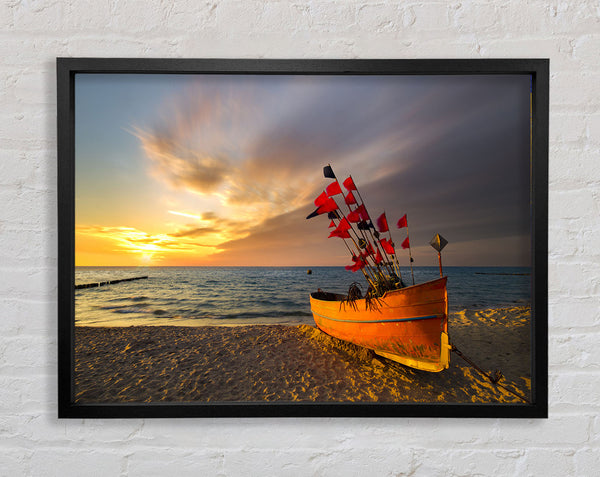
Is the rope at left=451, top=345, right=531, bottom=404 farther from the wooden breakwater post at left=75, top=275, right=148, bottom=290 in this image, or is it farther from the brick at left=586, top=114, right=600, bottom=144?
the wooden breakwater post at left=75, top=275, right=148, bottom=290

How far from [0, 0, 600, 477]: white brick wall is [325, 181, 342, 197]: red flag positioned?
0.42m

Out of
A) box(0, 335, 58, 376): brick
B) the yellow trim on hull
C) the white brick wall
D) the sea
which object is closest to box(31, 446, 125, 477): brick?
the white brick wall

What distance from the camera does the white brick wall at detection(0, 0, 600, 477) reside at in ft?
3.94

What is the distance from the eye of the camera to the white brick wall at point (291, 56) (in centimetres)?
120

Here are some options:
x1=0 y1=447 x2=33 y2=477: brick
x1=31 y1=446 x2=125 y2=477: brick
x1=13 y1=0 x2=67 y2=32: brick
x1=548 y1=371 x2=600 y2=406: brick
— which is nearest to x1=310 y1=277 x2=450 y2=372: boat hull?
x1=548 y1=371 x2=600 y2=406: brick

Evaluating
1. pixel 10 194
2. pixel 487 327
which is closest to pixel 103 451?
pixel 10 194

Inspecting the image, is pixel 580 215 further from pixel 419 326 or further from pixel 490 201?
pixel 419 326

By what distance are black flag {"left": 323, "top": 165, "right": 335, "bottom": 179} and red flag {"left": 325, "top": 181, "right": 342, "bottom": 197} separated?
2 cm

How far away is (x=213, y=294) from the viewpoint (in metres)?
1.22

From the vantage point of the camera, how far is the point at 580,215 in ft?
3.98

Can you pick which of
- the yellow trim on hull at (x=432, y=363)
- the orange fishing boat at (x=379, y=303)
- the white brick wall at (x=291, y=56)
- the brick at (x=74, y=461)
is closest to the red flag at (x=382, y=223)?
the orange fishing boat at (x=379, y=303)

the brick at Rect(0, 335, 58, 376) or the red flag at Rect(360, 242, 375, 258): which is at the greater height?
the red flag at Rect(360, 242, 375, 258)

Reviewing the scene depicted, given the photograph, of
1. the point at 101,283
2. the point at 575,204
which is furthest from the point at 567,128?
the point at 101,283

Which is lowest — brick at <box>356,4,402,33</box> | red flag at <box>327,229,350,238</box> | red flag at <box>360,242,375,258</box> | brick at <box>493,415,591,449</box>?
brick at <box>493,415,591,449</box>
